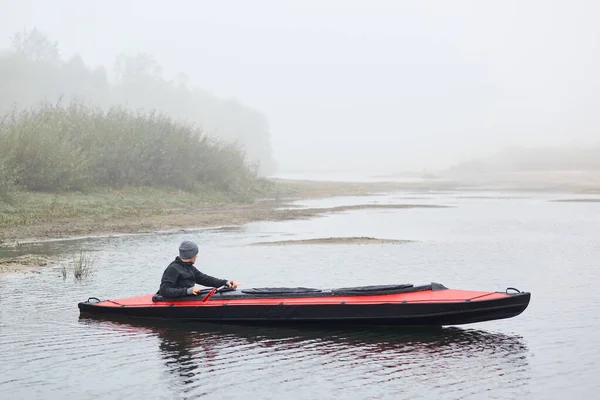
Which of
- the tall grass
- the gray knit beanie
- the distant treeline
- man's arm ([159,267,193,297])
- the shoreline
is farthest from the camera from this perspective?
the distant treeline

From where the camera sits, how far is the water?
9781 millimetres

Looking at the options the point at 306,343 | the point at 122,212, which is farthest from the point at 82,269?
the point at 122,212

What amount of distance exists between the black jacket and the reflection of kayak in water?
155 mm

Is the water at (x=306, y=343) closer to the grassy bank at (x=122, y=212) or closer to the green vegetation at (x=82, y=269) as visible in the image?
the green vegetation at (x=82, y=269)

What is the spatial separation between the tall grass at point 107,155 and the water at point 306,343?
1084cm

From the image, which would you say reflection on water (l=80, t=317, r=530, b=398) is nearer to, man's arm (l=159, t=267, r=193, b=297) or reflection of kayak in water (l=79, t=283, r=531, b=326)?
reflection of kayak in water (l=79, t=283, r=531, b=326)

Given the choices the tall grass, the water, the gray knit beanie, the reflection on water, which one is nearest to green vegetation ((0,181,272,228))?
the tall grass

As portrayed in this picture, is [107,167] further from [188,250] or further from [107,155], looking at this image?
[188,250]

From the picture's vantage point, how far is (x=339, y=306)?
40.1 ft

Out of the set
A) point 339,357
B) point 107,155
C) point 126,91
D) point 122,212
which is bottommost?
point 339,357

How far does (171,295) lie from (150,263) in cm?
711

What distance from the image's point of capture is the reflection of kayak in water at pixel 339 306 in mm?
11906

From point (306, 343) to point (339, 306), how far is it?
78 centimetres

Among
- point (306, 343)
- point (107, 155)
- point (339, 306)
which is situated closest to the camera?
point (306, 343)
